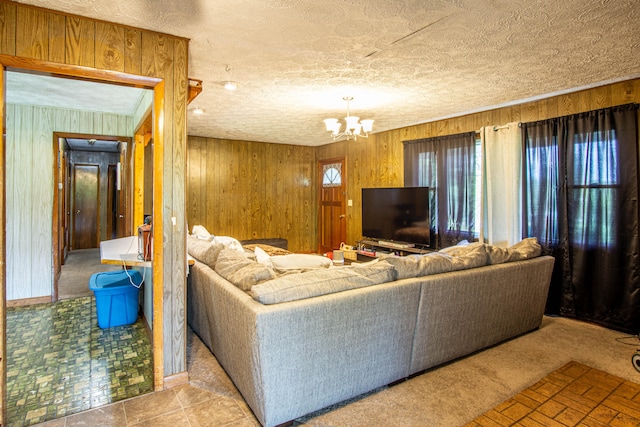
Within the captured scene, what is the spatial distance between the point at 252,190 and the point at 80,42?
5.01m

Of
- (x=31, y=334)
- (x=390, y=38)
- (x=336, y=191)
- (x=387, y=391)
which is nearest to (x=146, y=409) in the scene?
(x=387, y=391)

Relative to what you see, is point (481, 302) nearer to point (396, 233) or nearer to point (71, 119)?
point (396, 233)

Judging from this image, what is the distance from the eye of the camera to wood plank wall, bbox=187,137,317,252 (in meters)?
6.61

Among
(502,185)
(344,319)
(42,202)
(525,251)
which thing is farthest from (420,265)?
(42,202)

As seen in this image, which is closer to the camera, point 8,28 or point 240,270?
point 8,28

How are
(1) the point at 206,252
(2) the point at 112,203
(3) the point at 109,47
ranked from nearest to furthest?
(3) the point at 109,47 < (1) the point at 206,252 < (2) the point at 112,203

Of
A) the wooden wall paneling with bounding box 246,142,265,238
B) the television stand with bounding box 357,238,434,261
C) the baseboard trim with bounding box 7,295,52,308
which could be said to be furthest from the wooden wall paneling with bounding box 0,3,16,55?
the wooden wall paneling with bounding box 246,142,265,238

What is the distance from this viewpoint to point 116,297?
3.43 meters

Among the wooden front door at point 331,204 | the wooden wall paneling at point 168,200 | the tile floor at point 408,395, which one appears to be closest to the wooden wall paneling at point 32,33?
the wooden wall paneling at point 168,200

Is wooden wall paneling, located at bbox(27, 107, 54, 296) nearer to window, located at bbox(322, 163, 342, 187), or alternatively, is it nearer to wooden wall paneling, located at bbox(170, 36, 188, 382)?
wooden wall paneling, located at bbox(170, 36, 188, 382)

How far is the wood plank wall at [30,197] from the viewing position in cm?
402

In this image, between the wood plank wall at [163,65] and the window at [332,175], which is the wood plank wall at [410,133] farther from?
the wood plank wall at [163,65]

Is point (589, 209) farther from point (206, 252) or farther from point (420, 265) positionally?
point (206, 252)

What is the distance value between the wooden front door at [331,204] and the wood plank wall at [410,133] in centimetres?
19
